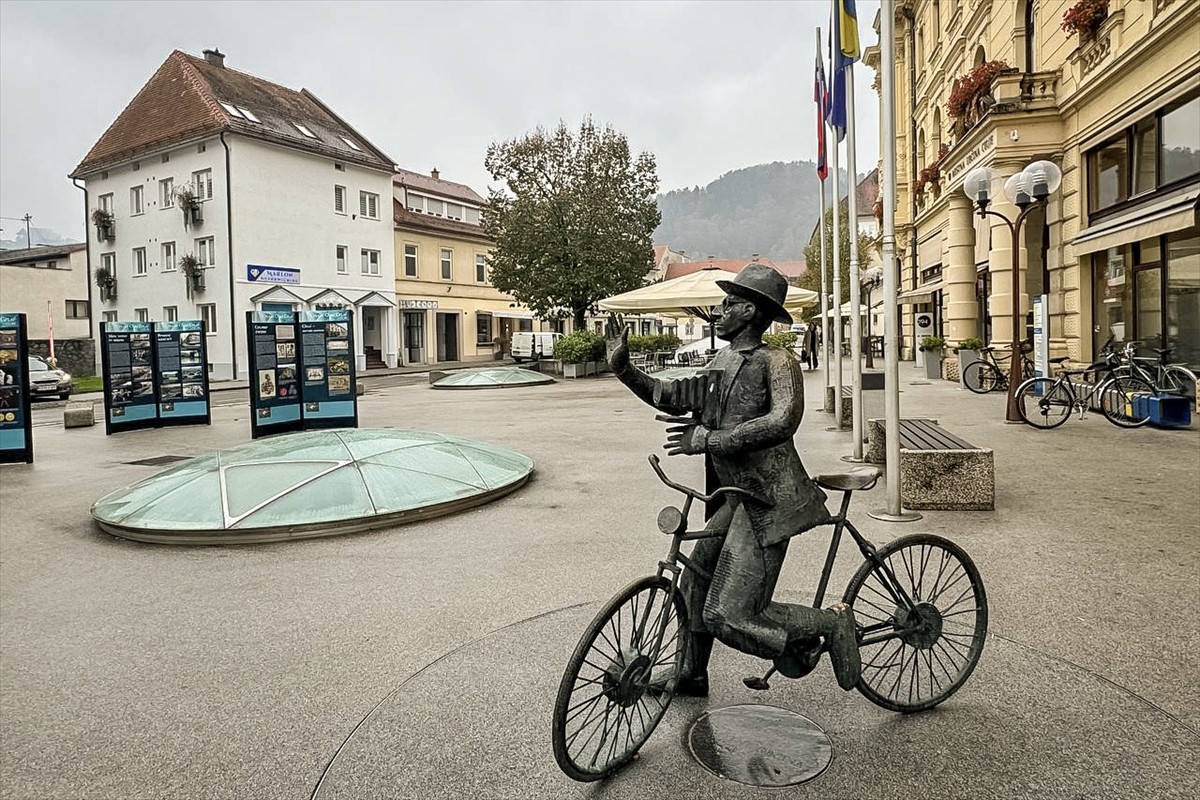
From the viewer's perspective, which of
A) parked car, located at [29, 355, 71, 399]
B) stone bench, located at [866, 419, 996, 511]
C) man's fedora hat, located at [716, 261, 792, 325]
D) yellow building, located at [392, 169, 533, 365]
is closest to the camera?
man's fedora hat, located at [716, 261, 792, 325]

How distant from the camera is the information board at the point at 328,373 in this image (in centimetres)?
1449

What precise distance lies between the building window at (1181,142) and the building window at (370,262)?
34.9 metres

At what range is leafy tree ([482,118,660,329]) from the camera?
3403 centimetres

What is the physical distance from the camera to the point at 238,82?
39.8 metres

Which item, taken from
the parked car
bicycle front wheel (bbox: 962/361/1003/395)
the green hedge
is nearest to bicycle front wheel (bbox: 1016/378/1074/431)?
bicycle front wheel (bbox: 962/361/1003/395)

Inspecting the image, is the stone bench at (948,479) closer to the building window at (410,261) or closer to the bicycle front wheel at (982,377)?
the bicycle front wheel at (982,377)

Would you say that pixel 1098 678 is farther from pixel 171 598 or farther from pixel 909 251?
pixel 909 251

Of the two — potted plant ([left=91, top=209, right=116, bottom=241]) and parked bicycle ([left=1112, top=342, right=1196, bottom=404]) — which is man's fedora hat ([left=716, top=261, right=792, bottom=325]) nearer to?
parked bicycle ([left=1112, top=342, right=1196, bottom=404])

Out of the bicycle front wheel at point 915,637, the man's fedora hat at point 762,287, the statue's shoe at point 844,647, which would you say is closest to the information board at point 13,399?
the man's fedora hat at point 762,287

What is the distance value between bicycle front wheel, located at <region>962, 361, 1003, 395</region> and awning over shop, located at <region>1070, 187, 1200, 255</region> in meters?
3.03

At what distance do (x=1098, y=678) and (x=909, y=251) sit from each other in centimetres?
3123

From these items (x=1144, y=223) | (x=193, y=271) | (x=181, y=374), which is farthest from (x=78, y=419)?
(x=193, y=271)

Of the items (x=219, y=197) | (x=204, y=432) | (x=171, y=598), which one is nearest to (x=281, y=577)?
(x=171, y=598)

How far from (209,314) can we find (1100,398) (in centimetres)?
3355
